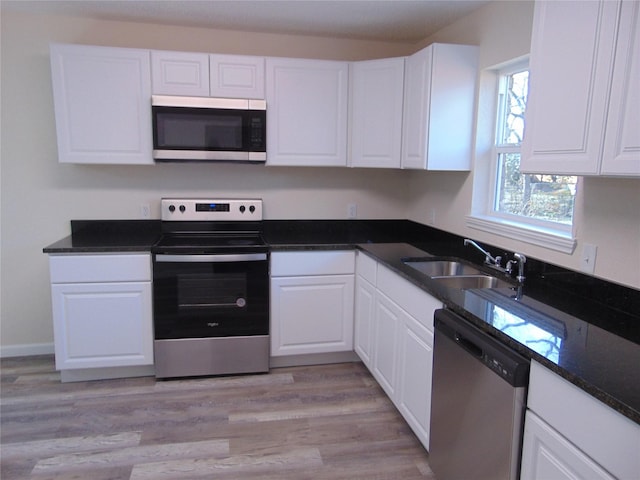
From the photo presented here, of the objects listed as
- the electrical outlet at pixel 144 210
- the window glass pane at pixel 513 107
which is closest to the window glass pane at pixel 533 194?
the window glass pane at pixel 513 107

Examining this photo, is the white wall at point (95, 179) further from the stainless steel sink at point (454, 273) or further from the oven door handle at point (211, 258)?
→ the oven door handle at point (211, 258)

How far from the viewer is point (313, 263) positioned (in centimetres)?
311

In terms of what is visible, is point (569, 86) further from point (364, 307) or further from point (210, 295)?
point (210, 295)

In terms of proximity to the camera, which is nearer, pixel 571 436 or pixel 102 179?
pixel 571 436

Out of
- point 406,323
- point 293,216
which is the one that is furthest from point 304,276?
point 406,323

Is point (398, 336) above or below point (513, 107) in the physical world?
below

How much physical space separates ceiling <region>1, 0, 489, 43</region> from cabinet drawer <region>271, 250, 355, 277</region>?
1.54 m

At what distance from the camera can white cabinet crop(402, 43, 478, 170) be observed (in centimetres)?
269

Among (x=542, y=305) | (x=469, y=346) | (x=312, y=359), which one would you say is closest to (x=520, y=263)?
(x=542, y=305)

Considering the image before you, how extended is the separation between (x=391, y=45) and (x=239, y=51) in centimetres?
119

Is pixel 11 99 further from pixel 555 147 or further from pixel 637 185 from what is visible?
pixel 637 185

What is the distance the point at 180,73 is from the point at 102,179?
0.99 m

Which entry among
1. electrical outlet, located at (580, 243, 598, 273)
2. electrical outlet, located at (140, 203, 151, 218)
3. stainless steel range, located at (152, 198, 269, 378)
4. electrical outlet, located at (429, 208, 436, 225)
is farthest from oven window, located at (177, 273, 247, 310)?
electrical outlet, located at (580, 243, 598, 273)

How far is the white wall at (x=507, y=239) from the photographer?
175 cm
